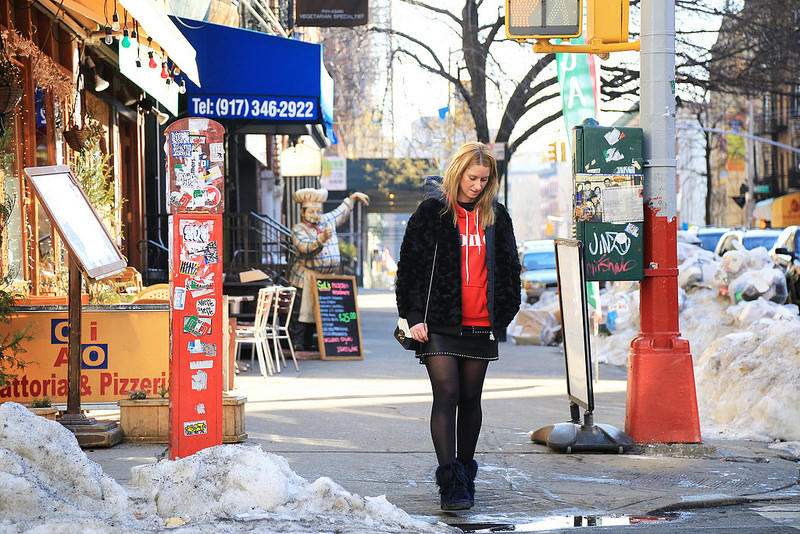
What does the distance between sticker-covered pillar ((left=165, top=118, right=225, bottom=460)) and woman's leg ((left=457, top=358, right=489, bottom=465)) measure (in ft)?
5.00

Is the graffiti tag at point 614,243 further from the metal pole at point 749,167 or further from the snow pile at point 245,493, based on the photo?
the metal pole at point 749,167

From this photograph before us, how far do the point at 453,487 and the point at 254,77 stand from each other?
31.3 feet

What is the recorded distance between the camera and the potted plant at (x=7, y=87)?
8.91 metres

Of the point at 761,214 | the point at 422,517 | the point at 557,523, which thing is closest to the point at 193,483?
the point at 422,517

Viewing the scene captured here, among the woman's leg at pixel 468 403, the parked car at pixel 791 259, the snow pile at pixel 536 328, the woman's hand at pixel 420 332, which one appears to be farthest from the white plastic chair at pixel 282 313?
the parked car at pixel 791 259

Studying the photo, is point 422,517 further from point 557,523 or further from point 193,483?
point 193,483

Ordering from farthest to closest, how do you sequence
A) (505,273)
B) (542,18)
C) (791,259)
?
(791,259) → (542,18) → (505,273)

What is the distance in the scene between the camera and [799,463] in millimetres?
6926

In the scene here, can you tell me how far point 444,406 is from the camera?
555 centimetres

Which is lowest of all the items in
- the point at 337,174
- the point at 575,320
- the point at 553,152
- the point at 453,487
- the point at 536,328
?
the point at 536,328

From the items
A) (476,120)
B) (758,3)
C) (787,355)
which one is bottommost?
(787,355)

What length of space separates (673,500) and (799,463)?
165cm

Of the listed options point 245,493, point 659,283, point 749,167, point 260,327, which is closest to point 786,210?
point 749,167

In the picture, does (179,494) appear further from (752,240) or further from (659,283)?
(752,240)
